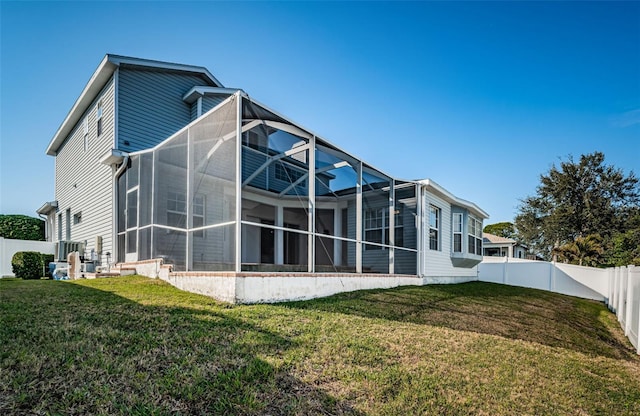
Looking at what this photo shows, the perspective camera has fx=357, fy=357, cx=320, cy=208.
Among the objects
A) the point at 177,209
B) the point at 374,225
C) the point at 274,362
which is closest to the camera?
the point at 274,362

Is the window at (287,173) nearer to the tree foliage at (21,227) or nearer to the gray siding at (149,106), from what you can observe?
the gray siding at (149,106)

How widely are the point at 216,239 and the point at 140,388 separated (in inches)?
154

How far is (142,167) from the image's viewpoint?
28.6 ft

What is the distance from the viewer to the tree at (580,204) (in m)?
27.4

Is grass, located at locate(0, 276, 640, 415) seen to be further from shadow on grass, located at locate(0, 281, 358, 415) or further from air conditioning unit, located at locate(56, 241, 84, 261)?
air conditioning unit, located at locate(56, 241, 84, 261)

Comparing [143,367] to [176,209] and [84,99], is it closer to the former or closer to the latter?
[176,209]

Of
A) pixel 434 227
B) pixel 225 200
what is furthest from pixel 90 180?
pixel 434 227

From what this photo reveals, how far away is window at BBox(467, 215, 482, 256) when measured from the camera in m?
A: 15.1

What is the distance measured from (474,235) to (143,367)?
15.1 m

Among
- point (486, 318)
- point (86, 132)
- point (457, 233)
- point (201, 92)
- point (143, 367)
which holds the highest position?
point (201, 92)

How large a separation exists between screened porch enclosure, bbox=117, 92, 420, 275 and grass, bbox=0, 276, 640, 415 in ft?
4.61

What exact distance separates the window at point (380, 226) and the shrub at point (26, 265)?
34.2ft

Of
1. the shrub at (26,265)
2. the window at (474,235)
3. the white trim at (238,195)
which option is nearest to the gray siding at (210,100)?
the white trim at (238,195)

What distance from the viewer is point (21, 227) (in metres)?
17.1
